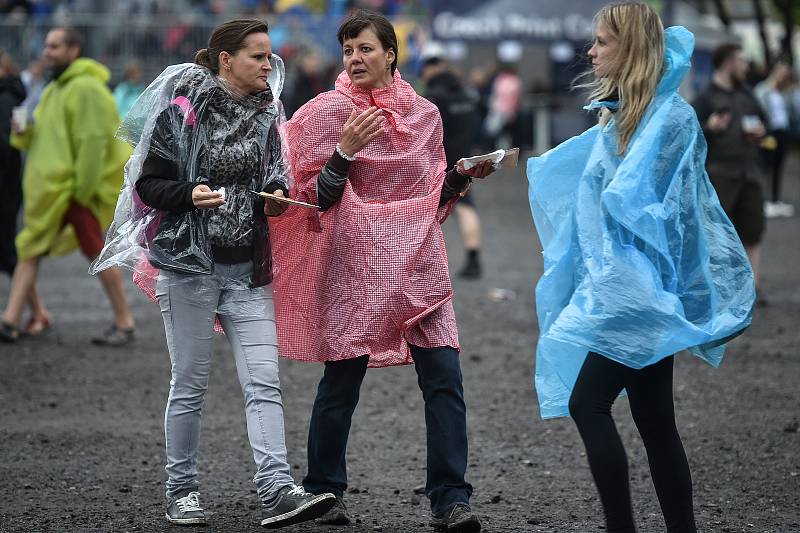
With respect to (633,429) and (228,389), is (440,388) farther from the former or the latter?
(228,389)

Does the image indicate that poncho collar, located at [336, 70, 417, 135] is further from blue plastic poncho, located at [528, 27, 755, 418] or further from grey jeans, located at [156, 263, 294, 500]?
grey jeans, located at [156, 263, 294, 500]

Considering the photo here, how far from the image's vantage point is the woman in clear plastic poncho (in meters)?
4.78

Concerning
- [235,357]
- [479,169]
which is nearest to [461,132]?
[479,169]

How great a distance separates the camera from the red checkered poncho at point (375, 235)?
191 inches

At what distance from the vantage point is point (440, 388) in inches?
195

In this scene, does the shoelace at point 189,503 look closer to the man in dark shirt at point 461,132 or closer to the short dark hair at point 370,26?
the short dark hair at point 370,26

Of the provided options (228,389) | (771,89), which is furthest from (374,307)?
(771,89)

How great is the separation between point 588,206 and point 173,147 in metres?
1.48

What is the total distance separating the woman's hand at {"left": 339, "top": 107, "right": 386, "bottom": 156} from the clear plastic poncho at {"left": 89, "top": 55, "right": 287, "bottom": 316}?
1.08ft

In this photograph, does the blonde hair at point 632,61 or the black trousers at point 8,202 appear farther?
the black trousers at point 8,202

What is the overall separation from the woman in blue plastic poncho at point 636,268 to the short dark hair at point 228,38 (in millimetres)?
1203

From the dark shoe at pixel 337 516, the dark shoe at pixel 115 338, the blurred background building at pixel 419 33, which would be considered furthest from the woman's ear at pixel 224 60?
the blurred background building at pixel 419 33

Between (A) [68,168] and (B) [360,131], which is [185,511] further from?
(A) [68,168]

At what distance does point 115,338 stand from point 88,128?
4.70ft
